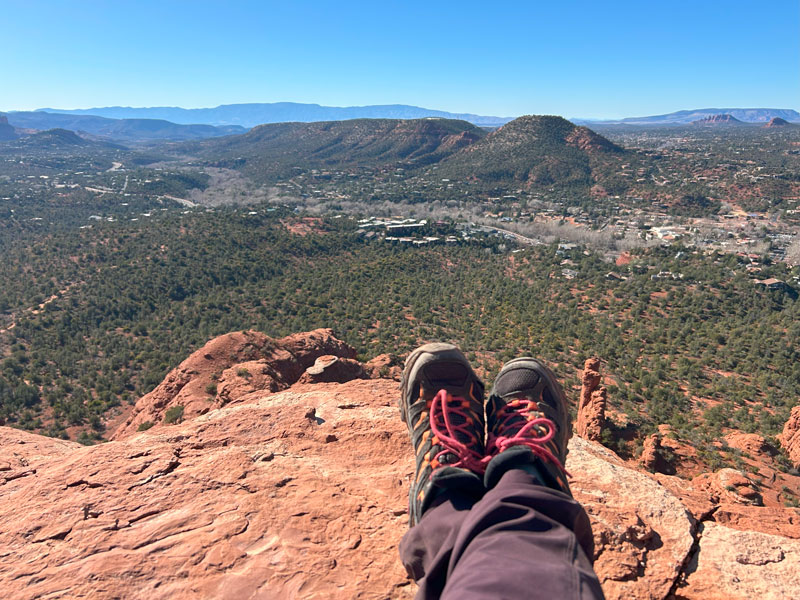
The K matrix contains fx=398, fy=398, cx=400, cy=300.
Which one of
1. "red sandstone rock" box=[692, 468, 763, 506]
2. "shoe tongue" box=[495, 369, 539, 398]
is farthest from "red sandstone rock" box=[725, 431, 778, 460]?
"shoe tongue" box=[495, 369, 539, 398]

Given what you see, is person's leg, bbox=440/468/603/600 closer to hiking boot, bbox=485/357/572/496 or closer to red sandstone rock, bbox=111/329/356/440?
hiking boot, bbox=485/357/572/496

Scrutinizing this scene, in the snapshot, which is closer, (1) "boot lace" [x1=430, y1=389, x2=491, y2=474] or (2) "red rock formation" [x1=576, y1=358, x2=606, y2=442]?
(1) "boot lace" [x1=430, y1=389, x2=491, y2=474]

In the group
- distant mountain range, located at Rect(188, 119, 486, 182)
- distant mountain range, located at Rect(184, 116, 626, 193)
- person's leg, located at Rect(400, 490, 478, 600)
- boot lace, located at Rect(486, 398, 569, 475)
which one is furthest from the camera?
distant mountain range, located at Rect(188, 119, 486, 182)

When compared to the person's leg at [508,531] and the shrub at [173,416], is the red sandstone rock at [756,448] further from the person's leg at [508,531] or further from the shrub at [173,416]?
the shrub at [173,416]

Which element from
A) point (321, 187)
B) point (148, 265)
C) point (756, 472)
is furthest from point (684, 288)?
point (321, 187)

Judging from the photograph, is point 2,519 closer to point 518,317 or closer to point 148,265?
point 518,317

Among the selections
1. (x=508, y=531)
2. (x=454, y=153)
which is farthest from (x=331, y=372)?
(x=454, y=153)

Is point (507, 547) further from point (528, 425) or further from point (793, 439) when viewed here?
point (793, 439)
